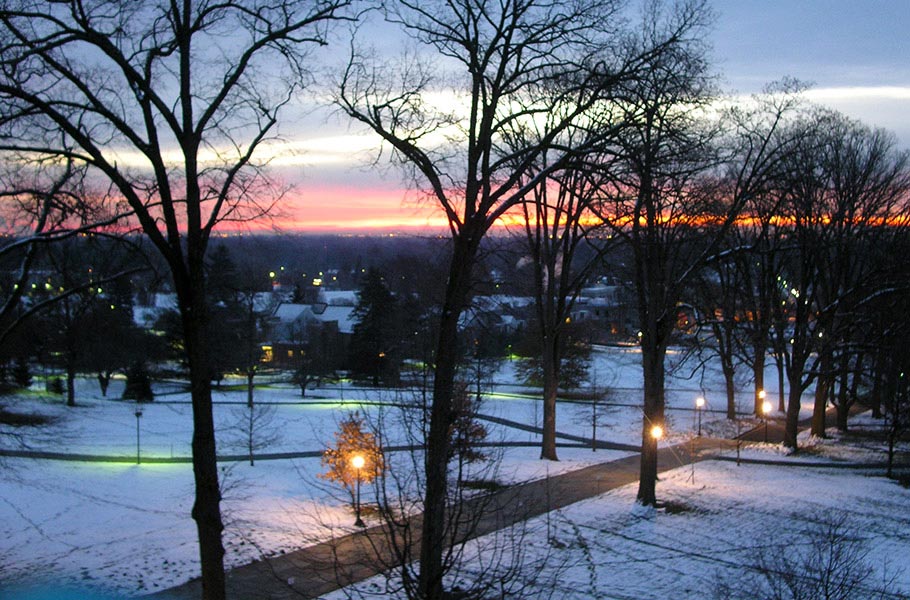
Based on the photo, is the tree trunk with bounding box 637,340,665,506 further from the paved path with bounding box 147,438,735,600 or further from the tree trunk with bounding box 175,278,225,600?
the tree trunk with bounding box 175,278,225,600

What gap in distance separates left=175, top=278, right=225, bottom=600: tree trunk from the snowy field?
1310mm

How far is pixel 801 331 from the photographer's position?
86.6ft

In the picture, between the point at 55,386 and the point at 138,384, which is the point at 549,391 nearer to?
the point at 138,384

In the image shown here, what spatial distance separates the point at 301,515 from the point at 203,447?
407 inches

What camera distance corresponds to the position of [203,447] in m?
8.80

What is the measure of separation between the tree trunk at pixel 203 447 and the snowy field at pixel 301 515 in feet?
4.30

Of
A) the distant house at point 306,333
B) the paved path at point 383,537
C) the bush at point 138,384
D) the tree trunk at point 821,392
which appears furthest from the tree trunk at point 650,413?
the distant house at point 306,333

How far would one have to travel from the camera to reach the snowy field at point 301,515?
13648mm

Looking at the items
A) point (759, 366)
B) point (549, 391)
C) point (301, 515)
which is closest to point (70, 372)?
point (301, 515)

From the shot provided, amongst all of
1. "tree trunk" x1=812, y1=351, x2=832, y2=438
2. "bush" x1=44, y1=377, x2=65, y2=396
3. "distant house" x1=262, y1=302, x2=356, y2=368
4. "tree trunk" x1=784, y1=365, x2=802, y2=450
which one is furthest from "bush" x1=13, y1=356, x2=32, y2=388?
"tree trunk" x1=812, y1=351, x2=832, y2=438

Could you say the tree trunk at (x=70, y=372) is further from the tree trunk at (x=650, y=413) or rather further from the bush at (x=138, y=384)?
the tree trunk at (x=650, y=413)

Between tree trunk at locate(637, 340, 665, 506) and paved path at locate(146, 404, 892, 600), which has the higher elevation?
tree trunk at locate(637, 340, 665, 506)

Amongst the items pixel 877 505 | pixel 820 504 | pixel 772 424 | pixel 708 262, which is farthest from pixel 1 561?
pixel 772 424

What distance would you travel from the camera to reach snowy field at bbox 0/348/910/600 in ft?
44.8
